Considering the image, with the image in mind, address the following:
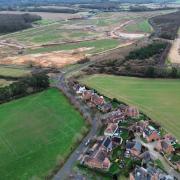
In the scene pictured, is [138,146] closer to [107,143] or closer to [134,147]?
[134,147]

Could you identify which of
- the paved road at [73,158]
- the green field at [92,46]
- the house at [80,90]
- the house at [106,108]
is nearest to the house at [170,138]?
the paved road at [73,158]

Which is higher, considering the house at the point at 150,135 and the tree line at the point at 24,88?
the house at the point at 150,135

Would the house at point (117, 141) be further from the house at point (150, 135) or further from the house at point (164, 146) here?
the house at point (164, 146)

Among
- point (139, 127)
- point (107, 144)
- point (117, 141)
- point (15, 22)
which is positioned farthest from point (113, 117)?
point (15, 22)

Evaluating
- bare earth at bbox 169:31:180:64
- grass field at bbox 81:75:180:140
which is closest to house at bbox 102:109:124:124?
grass field at bbox 81:75:180:140

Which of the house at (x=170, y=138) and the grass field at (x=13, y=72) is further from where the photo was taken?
the grass field at (x=13, y=72)

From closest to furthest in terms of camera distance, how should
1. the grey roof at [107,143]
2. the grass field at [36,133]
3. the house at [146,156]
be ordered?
the house at [146,156] → the grass field at [36,133] → the grey roof at [107,143]
